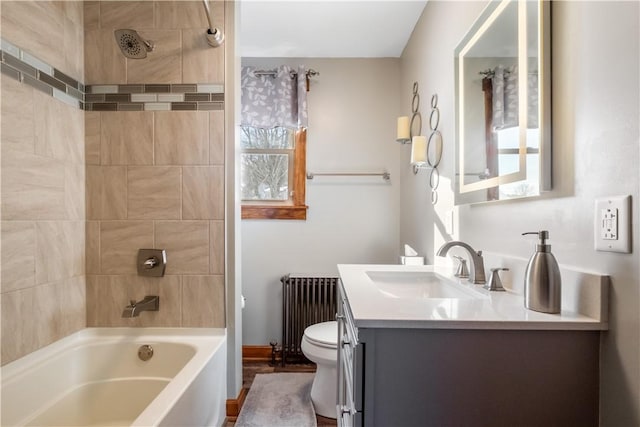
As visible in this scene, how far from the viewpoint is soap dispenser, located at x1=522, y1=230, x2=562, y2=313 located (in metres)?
0.81

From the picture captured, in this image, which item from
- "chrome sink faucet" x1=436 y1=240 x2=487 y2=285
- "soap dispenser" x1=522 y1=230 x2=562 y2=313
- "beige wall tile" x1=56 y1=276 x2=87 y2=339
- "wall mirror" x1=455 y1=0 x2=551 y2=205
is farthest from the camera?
"beige wall tile" x1=56 y1=276 x2=87 y2=339

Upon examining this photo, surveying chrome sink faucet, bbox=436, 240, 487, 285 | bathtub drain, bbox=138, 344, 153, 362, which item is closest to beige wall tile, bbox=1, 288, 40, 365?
bathtub drain, bbox=138, 344, 153, 362

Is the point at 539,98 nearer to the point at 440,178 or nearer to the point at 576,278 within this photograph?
the point at 576,278

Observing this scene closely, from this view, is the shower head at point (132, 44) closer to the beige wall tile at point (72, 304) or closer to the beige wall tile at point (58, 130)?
the beige wall tile at point (58, 130)

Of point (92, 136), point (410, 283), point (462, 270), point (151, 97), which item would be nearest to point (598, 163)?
point (462, 270)

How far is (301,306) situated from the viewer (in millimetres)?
2586

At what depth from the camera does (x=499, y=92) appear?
1199 millimetres

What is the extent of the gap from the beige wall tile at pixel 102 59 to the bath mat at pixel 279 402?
198cm

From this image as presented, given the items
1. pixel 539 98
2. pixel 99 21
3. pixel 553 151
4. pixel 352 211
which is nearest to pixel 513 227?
pixel 553 151

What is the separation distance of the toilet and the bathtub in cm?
49

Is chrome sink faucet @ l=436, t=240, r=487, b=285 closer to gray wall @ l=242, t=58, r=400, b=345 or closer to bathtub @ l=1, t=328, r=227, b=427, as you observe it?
bathtub @ l=1, t=328, r=227, b=427

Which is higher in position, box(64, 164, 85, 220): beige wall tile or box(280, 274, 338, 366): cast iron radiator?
box(64, 164, 85, 220): beige wall tile

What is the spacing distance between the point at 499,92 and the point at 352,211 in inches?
64.2

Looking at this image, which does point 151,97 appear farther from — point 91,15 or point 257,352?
point 257,352
